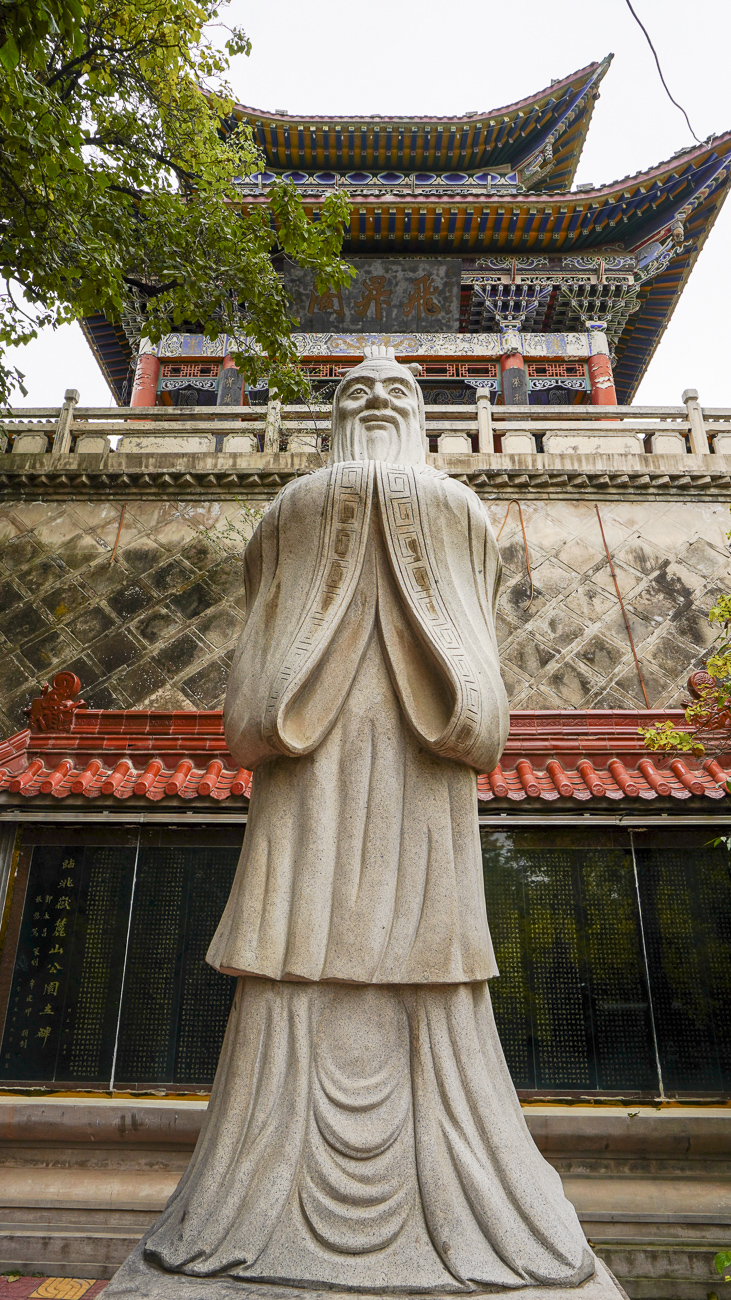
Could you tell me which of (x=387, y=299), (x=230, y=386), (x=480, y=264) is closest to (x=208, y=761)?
(x=230, y=386)

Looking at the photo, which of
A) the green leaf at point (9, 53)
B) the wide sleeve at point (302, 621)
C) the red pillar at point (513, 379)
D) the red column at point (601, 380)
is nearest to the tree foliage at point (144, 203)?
the green leaf at point (9, 53)

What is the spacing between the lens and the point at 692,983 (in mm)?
5453

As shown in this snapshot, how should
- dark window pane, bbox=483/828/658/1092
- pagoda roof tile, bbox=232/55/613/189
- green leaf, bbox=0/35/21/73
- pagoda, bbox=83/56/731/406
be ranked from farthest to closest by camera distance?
pagoda roof tile, bbox=232/55/613/189
pagoda, bbox=83/56/731/406
dark window pane, bbox=483/828/658/1092
green leaf, bbox=0/35/21/73

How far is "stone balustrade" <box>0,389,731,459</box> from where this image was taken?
1043 centimetres

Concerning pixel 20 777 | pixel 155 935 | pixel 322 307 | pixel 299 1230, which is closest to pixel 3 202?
pixel 20 777

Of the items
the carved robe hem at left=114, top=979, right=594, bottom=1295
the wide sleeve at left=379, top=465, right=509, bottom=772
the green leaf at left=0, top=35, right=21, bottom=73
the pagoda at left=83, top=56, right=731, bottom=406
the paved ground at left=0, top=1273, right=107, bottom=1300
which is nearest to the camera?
the carved robe hem at left=114, top=979, right=594, bottom=1295

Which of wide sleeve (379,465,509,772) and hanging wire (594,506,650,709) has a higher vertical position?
hanging wire (594,506,650,709)

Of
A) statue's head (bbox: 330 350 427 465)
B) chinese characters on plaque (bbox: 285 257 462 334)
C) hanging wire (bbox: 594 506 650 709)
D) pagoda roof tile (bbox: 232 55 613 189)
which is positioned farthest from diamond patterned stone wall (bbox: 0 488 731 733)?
pagoda roof tile (bbox: 232 55 613 189)

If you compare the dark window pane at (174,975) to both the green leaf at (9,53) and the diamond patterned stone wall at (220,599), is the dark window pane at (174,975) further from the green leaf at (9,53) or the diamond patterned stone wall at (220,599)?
the green leaf at (9,53)

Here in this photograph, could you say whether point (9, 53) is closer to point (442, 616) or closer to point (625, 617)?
point (442, 616)

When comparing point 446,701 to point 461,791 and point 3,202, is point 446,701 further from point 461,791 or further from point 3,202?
point 3,202

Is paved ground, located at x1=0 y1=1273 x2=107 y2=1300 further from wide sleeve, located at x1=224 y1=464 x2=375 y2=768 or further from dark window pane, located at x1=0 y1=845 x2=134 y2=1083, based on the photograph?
wide sleeve, located at x1=224 y1=464 x2=375 y2=768

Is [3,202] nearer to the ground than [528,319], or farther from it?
nearer to the ground

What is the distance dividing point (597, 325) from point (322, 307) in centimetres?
489
